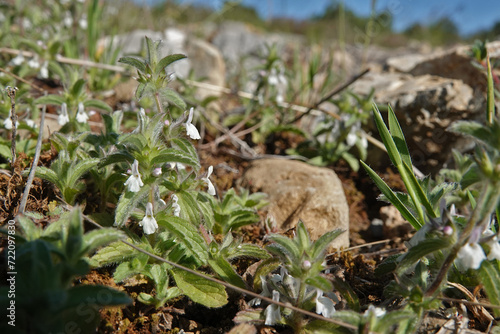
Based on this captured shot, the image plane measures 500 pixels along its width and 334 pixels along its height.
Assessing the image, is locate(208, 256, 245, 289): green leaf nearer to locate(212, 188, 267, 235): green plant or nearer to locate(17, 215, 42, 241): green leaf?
locate(212, 188, 267, 235): green plant

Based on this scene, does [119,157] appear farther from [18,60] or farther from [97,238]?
[18,60]

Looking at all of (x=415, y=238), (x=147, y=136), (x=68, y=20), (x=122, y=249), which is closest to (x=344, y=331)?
(x=415, y=238)

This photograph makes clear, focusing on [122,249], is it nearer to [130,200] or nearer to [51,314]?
[130,200]

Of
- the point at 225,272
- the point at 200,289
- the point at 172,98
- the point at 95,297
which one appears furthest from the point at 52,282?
the point at 172,98

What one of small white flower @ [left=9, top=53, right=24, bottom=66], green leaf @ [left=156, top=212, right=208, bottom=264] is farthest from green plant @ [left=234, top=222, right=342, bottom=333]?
small white flower @ [left=9, top=53, right=24, bottom=66]

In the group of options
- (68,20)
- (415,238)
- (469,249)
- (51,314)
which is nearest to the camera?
(51,314)

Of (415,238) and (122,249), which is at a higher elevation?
(415,238)

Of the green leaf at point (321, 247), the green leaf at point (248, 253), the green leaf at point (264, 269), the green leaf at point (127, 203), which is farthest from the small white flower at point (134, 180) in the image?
the green leaf at point (321, 247)
